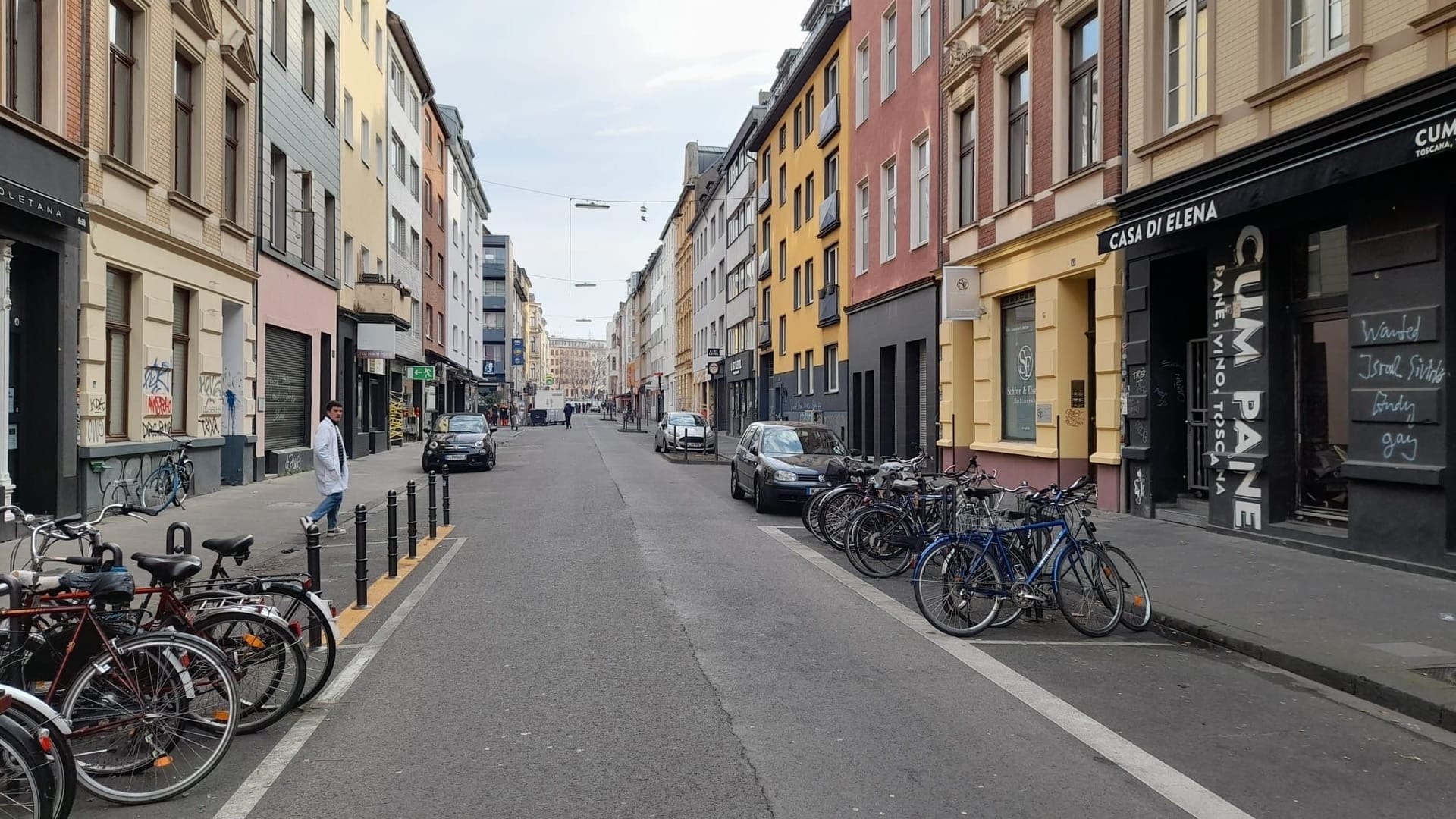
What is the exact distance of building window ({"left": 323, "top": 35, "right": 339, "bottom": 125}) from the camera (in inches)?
1033

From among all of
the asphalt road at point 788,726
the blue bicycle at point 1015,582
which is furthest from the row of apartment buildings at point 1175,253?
the blue bicycle at point 1015,582

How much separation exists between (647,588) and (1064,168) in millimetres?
10542

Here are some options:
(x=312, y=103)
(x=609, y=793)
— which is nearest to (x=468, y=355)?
(x=312, y=103)

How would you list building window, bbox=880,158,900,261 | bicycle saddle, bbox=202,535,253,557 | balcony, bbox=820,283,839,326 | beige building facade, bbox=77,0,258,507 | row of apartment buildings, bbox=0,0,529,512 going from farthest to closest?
balcony, bbox=820,283,839,326 → building window, bbox=880,158,900,261 → beige building facade, bbox=77,0,258,507 → row of apartment buildings, bbox=0,0,529,512 → bicycle saddle, bbox=202,535,253,557

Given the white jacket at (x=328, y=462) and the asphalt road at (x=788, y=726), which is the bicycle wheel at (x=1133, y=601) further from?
the white jacket at (x=328, y=462)

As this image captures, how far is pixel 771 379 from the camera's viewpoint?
42594 millimetres

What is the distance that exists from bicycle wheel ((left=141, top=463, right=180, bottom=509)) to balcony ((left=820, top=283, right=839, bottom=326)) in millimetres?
19466

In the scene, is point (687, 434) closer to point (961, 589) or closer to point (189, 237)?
point (189, 237)

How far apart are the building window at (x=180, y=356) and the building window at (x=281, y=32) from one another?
719cm

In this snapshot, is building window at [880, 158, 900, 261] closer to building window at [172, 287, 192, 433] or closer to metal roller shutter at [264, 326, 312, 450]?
metal roller shutter at [264, 326, 312, 450]

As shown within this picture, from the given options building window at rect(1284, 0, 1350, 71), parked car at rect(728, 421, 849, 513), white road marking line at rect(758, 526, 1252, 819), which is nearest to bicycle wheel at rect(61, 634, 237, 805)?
white road marking line at rect(758, 526, 1252, 819)

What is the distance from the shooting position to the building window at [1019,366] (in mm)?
Answer: 17297

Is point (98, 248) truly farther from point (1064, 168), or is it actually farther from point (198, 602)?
point (1064, 168)

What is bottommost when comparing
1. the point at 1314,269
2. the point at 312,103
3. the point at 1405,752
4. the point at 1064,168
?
the point at 1405,752
